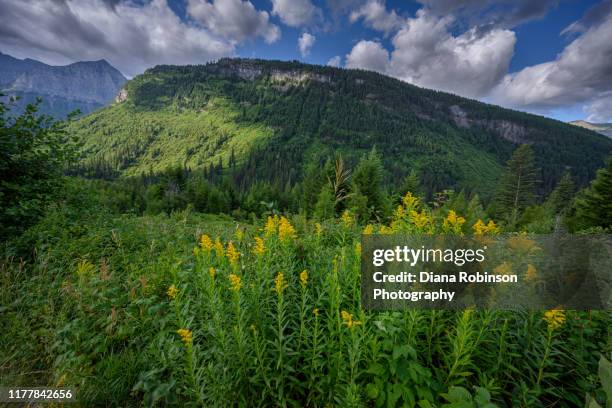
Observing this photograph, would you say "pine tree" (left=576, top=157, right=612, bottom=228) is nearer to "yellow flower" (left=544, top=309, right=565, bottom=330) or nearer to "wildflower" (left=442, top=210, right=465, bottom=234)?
"wildflower" (left=442, top=210, right=465, bottom=234)

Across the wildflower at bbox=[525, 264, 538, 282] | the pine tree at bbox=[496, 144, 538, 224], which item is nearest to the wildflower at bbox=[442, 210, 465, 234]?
the wildflower at bbox=[525, 264, 538, 282]

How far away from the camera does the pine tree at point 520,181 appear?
1396 inches

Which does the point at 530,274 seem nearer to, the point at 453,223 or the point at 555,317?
the point at 555,317

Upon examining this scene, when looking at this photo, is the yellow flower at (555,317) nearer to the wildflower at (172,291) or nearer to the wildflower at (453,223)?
the wildflower at (453,223)

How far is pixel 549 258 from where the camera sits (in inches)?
114

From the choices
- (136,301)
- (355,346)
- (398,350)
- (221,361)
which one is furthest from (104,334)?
(398,350)

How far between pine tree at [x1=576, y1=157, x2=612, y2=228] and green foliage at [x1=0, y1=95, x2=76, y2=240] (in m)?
32.3

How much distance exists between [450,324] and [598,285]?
75.5 inches

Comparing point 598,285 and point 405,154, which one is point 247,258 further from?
point 405,154

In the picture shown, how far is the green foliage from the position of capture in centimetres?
484

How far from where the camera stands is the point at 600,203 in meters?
21.5

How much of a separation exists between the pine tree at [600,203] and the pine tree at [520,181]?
12940mm

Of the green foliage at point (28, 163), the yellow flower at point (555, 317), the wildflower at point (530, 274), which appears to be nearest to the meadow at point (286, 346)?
the yellow flower at point (555, 317)

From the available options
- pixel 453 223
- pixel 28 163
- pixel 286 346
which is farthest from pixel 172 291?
pixel 28 163
